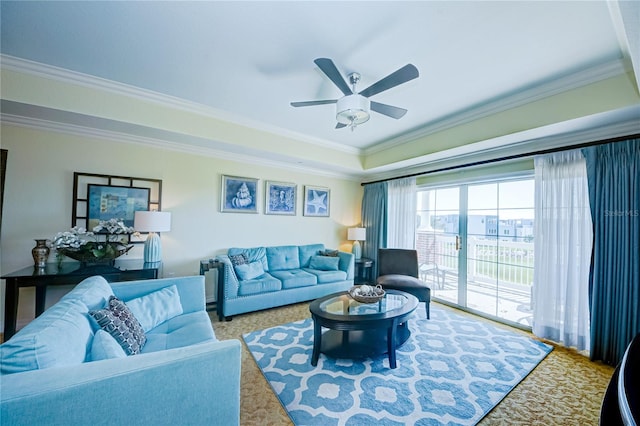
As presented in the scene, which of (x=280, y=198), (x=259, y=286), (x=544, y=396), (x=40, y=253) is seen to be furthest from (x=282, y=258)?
(x=544, y=396)

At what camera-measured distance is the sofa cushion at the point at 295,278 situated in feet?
11.7

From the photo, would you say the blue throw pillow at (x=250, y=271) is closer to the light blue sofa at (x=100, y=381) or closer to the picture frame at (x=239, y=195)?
the picture frame at (x=239, y=195)

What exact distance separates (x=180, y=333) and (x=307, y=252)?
277 centimetres

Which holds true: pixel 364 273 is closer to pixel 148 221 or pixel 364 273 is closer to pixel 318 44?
pixel 148 221

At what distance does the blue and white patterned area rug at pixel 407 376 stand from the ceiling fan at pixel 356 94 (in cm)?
227

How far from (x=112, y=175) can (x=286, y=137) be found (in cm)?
231

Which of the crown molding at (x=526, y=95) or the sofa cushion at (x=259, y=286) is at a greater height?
the crown molding at (x=526, y=95)

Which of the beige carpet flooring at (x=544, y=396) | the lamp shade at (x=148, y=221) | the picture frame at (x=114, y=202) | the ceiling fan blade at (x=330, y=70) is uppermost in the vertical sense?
the ceiling fan blade at (x=330, y=70)

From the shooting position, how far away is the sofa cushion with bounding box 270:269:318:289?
11.7 feet

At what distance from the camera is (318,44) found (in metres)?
1.91

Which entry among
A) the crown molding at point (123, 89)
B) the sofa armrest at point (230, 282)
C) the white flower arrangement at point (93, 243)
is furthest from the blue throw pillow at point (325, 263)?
the white flower arrangement at point (93, 243)

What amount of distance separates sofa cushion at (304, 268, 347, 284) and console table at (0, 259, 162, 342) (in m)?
2.21

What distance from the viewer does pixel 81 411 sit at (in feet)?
2.87

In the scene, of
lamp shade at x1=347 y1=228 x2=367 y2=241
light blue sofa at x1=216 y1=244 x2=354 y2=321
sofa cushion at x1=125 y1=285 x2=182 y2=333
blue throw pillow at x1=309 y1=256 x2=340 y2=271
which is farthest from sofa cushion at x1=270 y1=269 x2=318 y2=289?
sofa cushion at x1=125 y1=285 x2=182 y2=333
